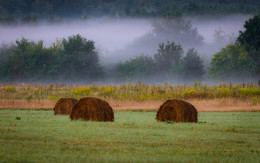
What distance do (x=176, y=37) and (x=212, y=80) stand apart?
63.2m

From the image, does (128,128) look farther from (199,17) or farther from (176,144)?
(199,17)

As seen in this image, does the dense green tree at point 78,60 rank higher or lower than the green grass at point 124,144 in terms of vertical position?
higher

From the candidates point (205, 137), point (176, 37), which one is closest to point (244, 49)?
point (176, 37)

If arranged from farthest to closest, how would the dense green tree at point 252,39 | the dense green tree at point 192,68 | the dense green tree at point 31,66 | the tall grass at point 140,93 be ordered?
the dense green tree at point 192,68 → the dense green tree at point 31,66 → the dense green tree at point 252,39 → the tall grass at point 140,93

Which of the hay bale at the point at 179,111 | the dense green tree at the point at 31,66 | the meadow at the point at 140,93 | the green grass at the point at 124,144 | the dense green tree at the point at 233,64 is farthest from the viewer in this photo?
the dense green tree at the point at 31,66

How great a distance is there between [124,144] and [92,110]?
8.02m

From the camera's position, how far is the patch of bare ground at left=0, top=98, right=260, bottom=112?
130ft

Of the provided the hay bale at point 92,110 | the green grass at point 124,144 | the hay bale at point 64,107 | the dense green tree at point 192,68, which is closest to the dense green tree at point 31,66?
the dense green tree at point 192,68

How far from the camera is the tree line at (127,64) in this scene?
95.1m

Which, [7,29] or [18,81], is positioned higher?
[7,29]

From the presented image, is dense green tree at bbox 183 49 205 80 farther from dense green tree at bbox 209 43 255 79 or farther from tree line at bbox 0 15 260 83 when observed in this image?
dense green tree at bbox 209 43 255 79

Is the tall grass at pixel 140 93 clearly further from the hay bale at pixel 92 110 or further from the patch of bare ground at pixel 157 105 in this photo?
the hay bale at pixel 92 110

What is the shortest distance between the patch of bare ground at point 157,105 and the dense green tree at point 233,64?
5190 centimetres

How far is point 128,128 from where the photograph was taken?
20.8 metres
